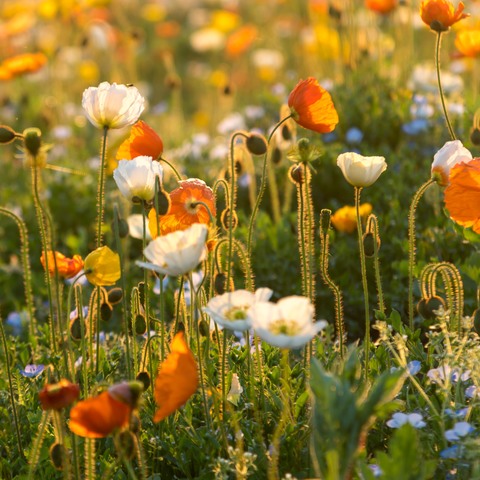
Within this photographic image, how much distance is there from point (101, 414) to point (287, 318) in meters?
0.38

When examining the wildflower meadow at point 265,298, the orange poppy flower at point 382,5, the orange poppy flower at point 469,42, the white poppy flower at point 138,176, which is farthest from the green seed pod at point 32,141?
the orange poppy flower at point 382,5

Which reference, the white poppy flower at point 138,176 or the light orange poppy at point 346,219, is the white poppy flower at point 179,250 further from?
the light orange poppy at point 346,219

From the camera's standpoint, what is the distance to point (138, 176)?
2.18 meters

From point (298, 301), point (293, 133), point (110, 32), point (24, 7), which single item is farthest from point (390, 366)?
point (24, 7)

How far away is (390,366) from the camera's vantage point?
234cm

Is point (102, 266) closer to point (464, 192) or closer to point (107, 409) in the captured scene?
point (107, 409)

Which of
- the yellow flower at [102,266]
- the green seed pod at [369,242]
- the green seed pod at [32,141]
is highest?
the green seed pod at [32,141]

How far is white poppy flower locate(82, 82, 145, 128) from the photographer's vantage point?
235cm

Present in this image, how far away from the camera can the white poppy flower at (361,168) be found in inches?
85.8

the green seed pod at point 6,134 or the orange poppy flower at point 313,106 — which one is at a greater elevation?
the orange poppy flower at point 313,106

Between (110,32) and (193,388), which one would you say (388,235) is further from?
(110,32)

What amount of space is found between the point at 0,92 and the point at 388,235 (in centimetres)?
594

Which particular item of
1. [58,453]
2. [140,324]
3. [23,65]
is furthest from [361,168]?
[23,65]

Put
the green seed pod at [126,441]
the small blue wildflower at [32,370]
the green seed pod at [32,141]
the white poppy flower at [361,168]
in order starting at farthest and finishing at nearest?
the small blue wildflower at [32,370] < the white poppy flower at [361,168] < the green seed pod at [32,141] < the green seed pod at [126,441]
